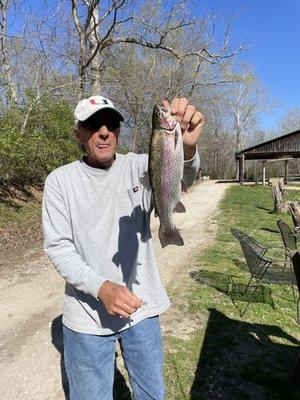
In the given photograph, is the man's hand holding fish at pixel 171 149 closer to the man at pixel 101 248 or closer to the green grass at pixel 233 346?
the man at pixel 101 248

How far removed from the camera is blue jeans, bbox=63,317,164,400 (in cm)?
242

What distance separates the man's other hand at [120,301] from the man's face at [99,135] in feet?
2.43

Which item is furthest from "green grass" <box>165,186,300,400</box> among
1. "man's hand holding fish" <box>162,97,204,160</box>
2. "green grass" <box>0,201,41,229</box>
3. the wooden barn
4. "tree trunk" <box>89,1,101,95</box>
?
the wooden barn

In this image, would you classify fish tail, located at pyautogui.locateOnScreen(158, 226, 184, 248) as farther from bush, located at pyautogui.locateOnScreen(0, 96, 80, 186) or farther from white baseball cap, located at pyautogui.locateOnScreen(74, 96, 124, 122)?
bush, located at pyautogui.locateOnScreen(0, 96, 80, 186)

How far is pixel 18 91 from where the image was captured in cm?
1708

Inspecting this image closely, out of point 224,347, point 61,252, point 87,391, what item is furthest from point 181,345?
point 61,252

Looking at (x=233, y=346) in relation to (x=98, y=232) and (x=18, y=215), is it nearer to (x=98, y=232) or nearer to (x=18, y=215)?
(x=98, y=232)

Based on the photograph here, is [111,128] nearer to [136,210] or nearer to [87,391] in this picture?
[136,210]

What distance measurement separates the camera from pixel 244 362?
197 inches

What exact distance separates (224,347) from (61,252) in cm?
362

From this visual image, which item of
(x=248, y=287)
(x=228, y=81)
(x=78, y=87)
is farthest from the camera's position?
(x=228, y=81)

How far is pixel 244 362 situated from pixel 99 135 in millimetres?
3678

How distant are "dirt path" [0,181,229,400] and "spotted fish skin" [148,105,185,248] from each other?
121 inches

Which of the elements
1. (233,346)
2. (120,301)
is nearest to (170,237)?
(120,301)
